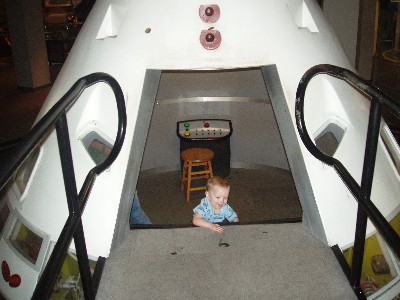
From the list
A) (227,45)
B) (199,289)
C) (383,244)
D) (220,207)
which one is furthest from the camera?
(220,207)

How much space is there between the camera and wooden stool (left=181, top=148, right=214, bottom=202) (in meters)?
5.75

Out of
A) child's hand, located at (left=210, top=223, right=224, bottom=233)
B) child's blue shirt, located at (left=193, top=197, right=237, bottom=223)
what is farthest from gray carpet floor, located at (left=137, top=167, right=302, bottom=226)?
child's hand, located at (left=210, top=223, right=224, bottom=233)

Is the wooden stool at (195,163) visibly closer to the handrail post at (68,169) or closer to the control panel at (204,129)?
the control panel at (204,129)

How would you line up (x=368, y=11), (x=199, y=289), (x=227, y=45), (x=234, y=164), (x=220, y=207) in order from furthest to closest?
1. (x=368, y=11)
2. (x=234, y=164)
3. (x=220, y=207)
4. (x=227, y=45)
5. (x=199, y=289)

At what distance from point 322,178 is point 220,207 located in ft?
2.79

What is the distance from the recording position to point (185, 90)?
243 inches

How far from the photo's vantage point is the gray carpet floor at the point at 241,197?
213 inches


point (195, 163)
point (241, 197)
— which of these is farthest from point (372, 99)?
point (195, 163)

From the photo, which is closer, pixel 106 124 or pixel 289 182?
pixel 106 124

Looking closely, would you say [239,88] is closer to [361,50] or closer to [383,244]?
[383,244]

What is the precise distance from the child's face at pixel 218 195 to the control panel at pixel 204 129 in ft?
9.99

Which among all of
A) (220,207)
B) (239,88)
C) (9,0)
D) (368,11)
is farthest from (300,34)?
(9,0)

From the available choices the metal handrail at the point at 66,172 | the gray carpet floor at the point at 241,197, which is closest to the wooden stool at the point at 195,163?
the gray carpet floor at the point at 241,197

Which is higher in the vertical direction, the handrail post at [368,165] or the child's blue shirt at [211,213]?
the handrail post at [368,165]
